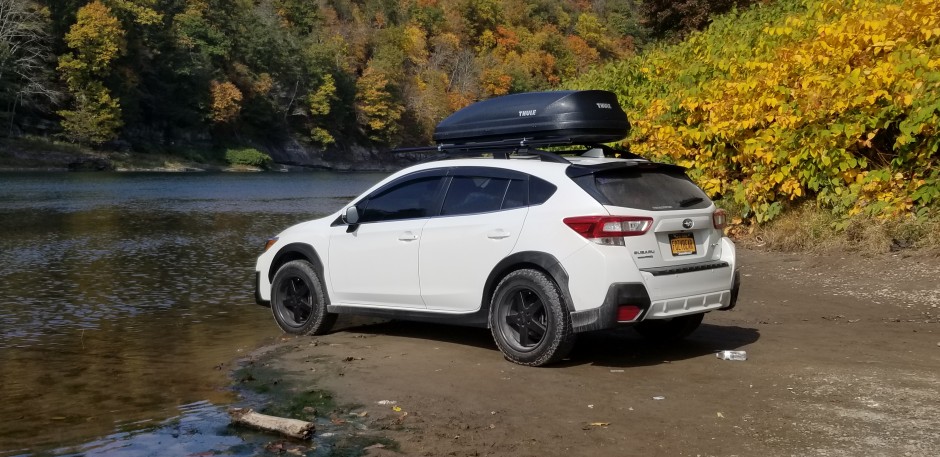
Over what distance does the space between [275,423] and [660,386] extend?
8.80 ft

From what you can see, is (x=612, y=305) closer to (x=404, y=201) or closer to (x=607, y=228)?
(x=607, y=228)

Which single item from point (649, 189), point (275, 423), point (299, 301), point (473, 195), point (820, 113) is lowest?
point (275, 423)

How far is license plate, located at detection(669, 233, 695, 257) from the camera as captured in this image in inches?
305

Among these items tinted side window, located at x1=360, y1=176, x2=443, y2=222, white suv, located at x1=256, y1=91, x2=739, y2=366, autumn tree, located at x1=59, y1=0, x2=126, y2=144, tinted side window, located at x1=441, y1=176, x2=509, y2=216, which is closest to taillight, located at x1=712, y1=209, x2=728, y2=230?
white suv, located at x1=256, y1=91, x2=739, y2=366

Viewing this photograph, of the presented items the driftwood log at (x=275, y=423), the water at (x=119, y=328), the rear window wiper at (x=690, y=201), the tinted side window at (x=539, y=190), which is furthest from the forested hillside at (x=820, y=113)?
the driftwood log at (x=275, y=423)

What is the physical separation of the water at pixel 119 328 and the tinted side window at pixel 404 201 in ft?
5.30

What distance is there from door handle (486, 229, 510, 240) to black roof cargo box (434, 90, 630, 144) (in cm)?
119

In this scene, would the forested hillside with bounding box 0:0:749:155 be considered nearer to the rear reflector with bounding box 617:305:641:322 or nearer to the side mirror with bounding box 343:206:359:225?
the side mirror with bounding box 343:206:359:225

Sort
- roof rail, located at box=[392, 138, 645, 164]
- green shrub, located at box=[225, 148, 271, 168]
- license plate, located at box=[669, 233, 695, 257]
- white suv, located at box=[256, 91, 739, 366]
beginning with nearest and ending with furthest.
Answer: white suv, located at box=[256, 91, 739, 366] → license plate, located at box=[669, 233, 695, 257] → roof rail, located at box=[392, 138, 645, 164] → green shrub, located at box=[225, 148, 271, 168]

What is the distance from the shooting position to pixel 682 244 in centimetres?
783

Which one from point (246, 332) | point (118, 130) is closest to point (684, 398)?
point (246, 332)

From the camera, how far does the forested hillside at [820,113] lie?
38.9ft

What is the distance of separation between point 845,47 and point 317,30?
400 ft

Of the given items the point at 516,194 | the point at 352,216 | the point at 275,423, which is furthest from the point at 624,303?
the point at 352,216
